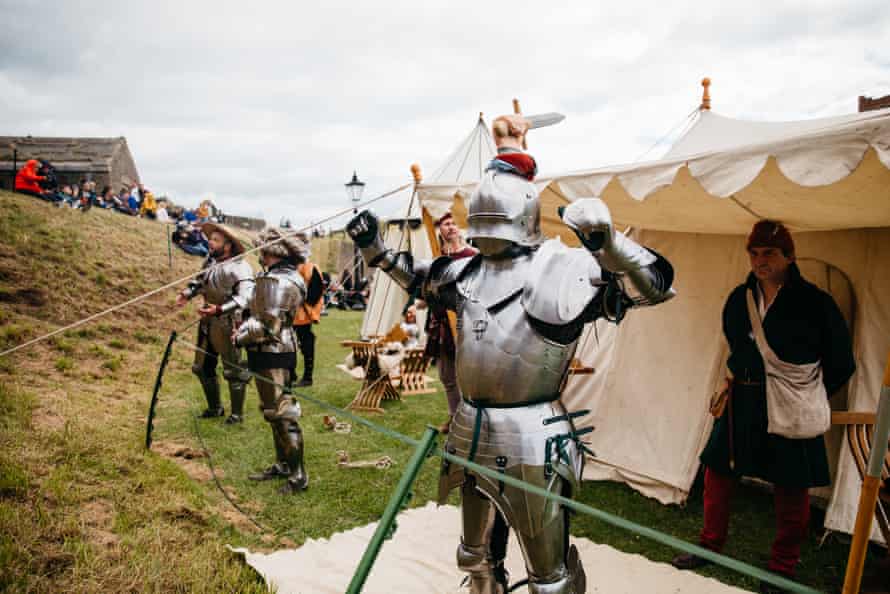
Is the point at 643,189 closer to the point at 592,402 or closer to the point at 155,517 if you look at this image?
the point at 592,402

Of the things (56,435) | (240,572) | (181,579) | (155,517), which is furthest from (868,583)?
(56,435)

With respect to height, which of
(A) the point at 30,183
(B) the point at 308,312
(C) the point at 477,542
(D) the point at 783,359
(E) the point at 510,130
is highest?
(A) the point at 30,183

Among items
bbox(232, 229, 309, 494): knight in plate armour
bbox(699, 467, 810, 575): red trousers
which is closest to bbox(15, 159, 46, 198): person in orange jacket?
bbox(232, 229, 309, 494): knight in plate armour

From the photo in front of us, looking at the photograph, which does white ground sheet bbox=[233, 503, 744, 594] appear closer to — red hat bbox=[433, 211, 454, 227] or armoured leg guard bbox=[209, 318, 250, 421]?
red hat bbox=[433, 211, 454, 227]

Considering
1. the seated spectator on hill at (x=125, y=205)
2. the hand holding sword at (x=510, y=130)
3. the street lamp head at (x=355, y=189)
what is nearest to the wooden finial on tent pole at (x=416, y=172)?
the hand holding sword at (x=510, y=130)

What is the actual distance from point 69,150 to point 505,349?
23.1 m

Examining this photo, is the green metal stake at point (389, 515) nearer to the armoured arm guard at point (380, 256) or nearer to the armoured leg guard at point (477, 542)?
the armoured leg guard at point (477, 542)

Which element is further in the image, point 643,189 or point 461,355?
point 643,189

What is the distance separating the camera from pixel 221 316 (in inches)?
191

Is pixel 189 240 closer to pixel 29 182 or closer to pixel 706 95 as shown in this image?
pixel 29 182

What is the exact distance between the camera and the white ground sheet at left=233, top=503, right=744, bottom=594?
Result: 8.66ft

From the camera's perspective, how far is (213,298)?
4918 millimetres

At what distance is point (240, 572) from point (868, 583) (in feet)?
10.2

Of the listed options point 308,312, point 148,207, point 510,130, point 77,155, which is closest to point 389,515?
point 510,130
